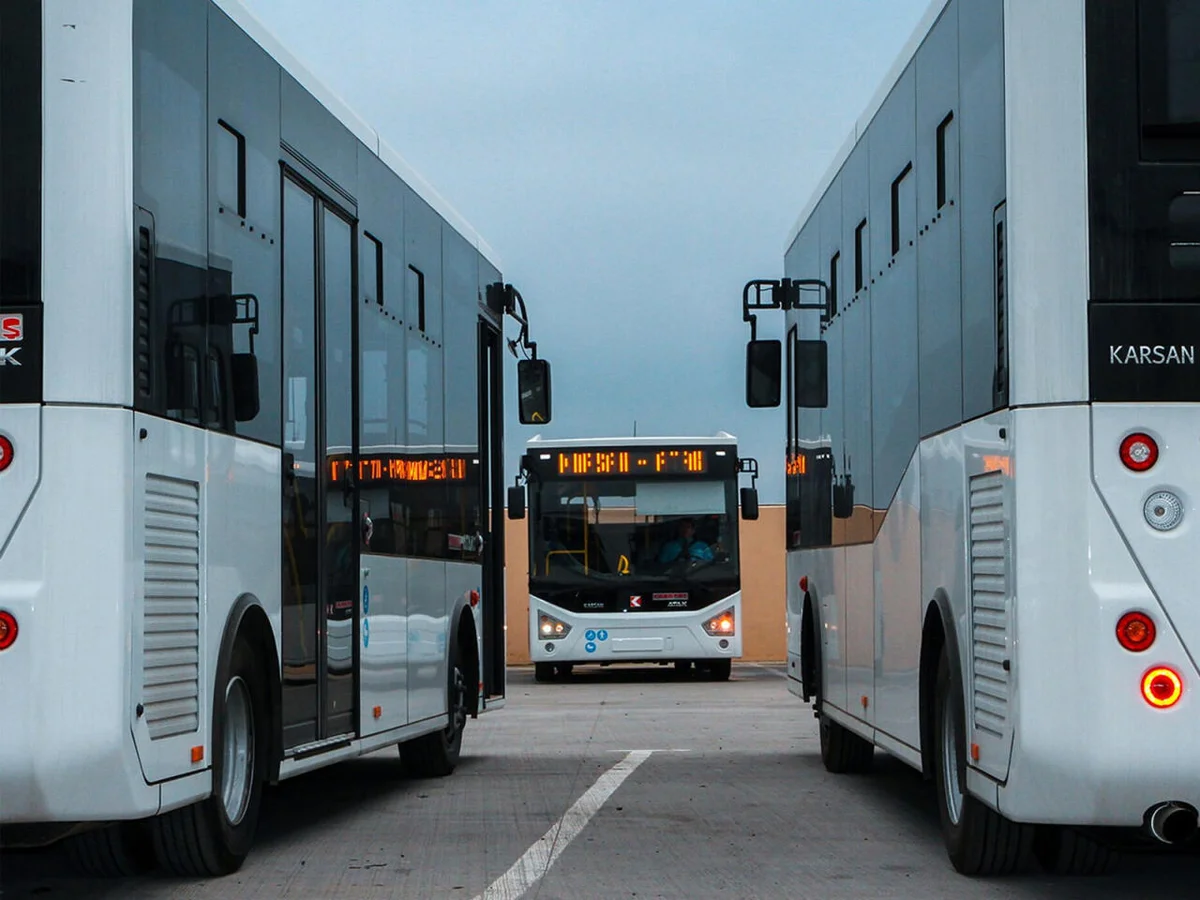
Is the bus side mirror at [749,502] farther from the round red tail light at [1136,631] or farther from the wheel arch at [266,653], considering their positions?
the round red tail light at [1136,631]

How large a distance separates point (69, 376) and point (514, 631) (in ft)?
98.6

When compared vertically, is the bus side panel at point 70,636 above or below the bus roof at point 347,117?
below

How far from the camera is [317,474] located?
9.68 meters

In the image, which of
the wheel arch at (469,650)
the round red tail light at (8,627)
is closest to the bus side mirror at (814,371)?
the wheel arch at (469,650)

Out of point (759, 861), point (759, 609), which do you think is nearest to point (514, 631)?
point (759, 609)

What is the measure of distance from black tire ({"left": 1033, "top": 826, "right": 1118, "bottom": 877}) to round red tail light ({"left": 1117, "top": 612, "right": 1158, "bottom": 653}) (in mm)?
1545

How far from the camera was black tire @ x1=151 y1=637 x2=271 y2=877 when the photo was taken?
7.99 metres

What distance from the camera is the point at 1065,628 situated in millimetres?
6672

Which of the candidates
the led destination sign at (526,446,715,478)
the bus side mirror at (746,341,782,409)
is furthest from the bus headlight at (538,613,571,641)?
the bus side mirror at (746,341,782,409)

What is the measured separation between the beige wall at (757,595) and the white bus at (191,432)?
24590 millimetres

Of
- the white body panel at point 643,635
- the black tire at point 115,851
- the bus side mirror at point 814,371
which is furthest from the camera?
the white body panel at point 643,635

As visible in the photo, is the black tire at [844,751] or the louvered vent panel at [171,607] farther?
the black tire at [844,751]

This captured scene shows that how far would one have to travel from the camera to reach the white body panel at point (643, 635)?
26.1 m

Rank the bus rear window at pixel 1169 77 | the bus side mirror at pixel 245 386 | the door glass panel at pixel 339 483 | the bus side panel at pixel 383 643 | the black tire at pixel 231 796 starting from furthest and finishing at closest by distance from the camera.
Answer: the bus side panel at pixel 383 643 < the door glass panel at pixel 339 483 < the bus side mirror at pixel 245 386 < the black tire at pixel 231 796 < the bus rear window at pixel 1169 77
